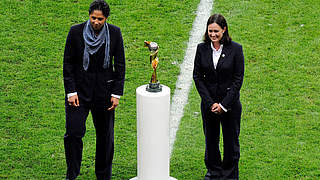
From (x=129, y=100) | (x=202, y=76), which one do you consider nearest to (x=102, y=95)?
(x=202, y=76)

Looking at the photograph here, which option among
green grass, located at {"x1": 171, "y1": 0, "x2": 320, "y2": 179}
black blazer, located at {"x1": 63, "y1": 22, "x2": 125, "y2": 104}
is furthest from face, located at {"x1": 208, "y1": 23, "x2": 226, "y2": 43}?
green grass, located at {"x1": 171, "y1": 0, "x2": 320, "y2": 179}

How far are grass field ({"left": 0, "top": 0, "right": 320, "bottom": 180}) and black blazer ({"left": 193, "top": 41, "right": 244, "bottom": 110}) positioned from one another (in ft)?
3.84

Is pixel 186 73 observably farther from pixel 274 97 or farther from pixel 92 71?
pixel 92 71

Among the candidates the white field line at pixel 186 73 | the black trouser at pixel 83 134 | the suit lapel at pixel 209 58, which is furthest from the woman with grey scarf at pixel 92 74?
the white field line at pixel 186 73

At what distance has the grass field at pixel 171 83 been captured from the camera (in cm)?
885

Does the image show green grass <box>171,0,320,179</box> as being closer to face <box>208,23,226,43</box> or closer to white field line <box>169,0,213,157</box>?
white field line <box>169,0,213,157</box>

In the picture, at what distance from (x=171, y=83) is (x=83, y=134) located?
3.21 meters

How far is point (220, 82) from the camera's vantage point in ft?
26.2

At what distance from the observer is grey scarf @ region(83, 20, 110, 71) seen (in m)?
7.68

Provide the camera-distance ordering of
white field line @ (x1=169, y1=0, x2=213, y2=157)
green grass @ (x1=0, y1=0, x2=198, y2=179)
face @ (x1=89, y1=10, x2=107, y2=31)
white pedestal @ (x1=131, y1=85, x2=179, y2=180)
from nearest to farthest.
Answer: face @ (x1=89, y1=10, x2=107, y2=31) → white pedestal @ (x1=131, y1=85, x2=179, y2=180) → green grass @ (x1=0, y1=0, x2=198, y2=179) → white field line @ (x1=169, y1=0, x2=213, y2=157)

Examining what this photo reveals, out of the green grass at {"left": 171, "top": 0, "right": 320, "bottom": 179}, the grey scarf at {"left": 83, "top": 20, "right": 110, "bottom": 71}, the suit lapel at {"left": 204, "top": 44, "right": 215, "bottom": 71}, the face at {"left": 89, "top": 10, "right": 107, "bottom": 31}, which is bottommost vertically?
the green grass at {"left": 171, "top": 0, "right": 320, "bottom": 179}

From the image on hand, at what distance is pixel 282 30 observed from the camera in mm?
12344

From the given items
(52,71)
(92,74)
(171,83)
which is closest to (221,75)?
(92,74)

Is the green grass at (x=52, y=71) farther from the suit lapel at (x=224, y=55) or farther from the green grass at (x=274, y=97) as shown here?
the suit lapel at (x=224, y=55)
